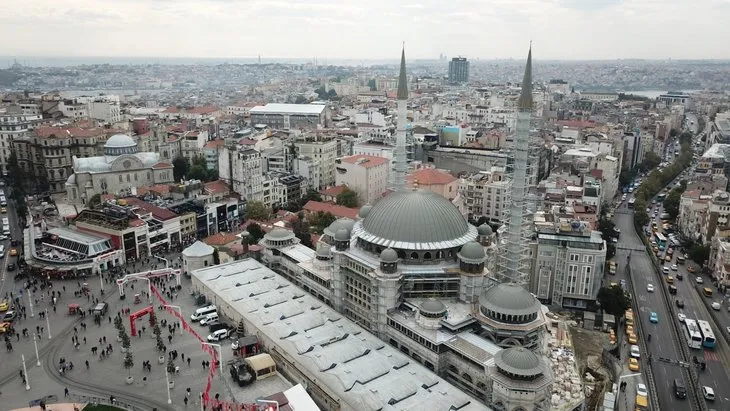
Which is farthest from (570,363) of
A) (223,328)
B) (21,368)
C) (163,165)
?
(163,165)

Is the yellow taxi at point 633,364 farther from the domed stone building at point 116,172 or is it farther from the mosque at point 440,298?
the domed stone building at point 116,172

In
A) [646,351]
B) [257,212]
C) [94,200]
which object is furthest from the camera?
[94,200]

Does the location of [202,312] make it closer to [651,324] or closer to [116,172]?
[116,172]

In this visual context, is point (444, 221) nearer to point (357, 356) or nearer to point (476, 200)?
point (357, 356)

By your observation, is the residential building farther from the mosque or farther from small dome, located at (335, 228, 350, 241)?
small dome, located at (335, 228, 350, 241)

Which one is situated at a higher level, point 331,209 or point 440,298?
point 440,298

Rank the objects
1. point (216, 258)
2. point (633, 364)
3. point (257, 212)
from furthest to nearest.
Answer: point (257, 212) → point (216, 258) → point (633, 364)

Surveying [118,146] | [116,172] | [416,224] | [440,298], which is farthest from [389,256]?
[118,146]
